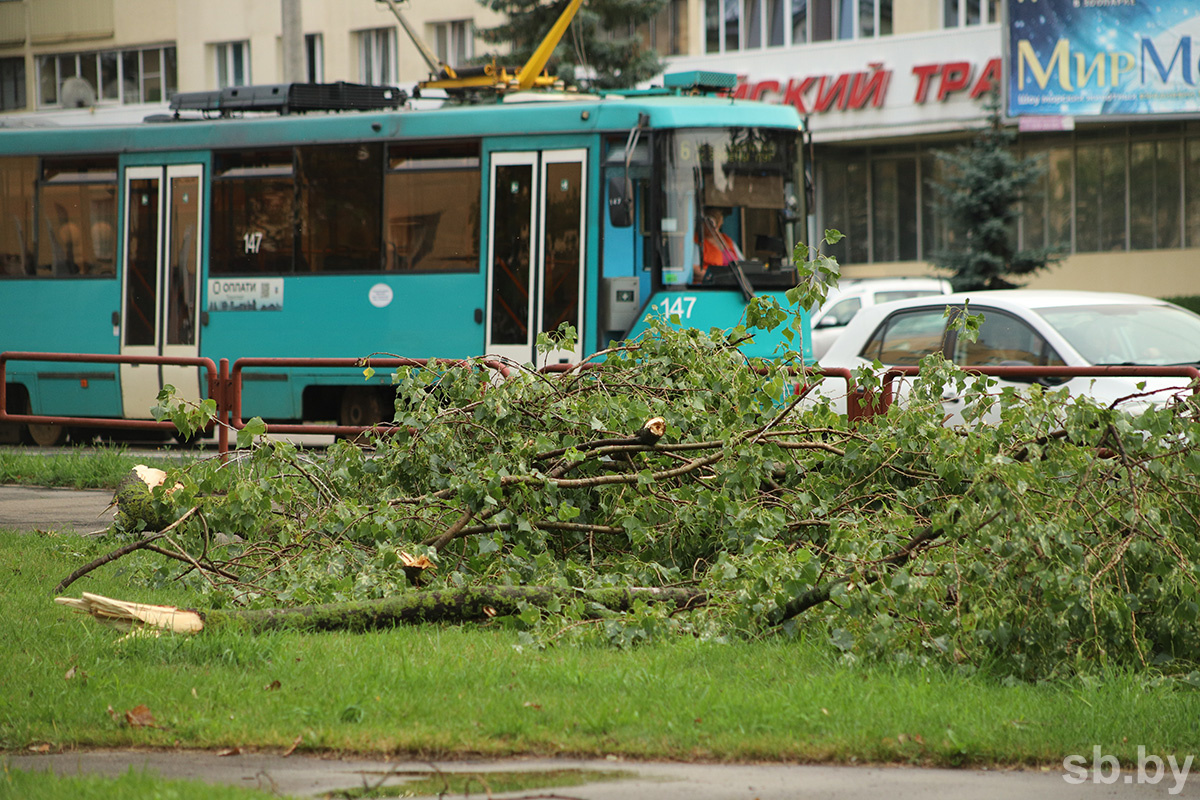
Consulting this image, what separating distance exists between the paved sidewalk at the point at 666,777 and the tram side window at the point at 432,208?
32.9 feet

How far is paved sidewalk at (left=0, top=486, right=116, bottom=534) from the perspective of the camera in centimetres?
890

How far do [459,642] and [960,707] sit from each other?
2.13 m

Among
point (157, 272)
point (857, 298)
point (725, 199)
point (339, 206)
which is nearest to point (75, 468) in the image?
point (339, 206)

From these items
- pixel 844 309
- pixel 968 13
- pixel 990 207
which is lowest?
pixel 844 309

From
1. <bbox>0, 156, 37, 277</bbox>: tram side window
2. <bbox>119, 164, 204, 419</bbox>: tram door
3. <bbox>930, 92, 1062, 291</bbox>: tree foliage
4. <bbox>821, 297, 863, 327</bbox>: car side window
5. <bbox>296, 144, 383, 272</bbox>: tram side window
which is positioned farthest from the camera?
<bbox>930, 92, 1062, 291</bbox>: tree foliage

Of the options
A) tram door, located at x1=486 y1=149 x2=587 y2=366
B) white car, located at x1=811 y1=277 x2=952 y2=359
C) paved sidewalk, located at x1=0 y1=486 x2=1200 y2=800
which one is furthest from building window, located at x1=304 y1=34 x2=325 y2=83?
paved sidewalk, located at x1=0 y1=486 x2=1200 y2=800

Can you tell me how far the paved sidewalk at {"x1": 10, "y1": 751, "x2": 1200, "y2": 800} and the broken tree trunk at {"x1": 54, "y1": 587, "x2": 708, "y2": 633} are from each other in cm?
132

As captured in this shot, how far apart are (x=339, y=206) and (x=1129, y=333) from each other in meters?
8.53

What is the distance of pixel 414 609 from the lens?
5961mm

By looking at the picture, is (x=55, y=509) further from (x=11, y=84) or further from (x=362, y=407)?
(x=11, y=84)

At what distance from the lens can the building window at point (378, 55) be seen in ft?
128

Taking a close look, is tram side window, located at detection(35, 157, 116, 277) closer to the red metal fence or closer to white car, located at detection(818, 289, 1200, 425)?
the red metal fence

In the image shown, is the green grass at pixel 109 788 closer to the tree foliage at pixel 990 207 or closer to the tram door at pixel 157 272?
the tram door at pixel 157 272

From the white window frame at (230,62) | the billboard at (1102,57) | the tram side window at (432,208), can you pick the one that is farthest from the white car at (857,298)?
the white window frame at (230,62)
